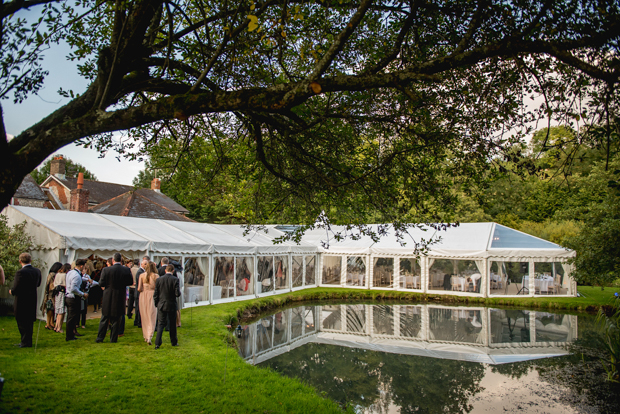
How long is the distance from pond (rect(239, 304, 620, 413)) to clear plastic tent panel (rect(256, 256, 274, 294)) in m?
2.21

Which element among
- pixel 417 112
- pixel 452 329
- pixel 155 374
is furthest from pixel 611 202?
pixel 155 374

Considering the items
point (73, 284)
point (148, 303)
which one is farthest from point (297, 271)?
point (73, 284)

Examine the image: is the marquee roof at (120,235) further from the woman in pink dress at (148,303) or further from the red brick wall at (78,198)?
the red brick wall at (78,198)

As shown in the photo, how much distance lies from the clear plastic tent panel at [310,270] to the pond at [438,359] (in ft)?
19.6

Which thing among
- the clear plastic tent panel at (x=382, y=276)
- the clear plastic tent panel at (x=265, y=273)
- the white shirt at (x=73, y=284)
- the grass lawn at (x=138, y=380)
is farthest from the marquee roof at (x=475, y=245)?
the white shirt at (x=73, y=284)

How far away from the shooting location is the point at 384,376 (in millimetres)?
7863

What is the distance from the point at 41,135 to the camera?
323 centimetres

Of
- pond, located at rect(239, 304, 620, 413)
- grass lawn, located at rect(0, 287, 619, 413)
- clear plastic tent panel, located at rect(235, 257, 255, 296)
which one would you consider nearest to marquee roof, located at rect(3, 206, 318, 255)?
clear plastic tent panel, located at rect(235, 257, 255, 296)

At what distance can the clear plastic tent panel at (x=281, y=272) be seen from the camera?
18.2 meters

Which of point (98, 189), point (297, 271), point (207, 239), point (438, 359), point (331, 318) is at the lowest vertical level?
point (331, 318)

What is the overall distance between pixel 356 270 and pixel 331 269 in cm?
146

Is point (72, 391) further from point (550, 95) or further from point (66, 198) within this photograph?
point (66, 198)

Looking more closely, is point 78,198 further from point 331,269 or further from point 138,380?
point 138,380

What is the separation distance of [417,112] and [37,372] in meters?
6.21
